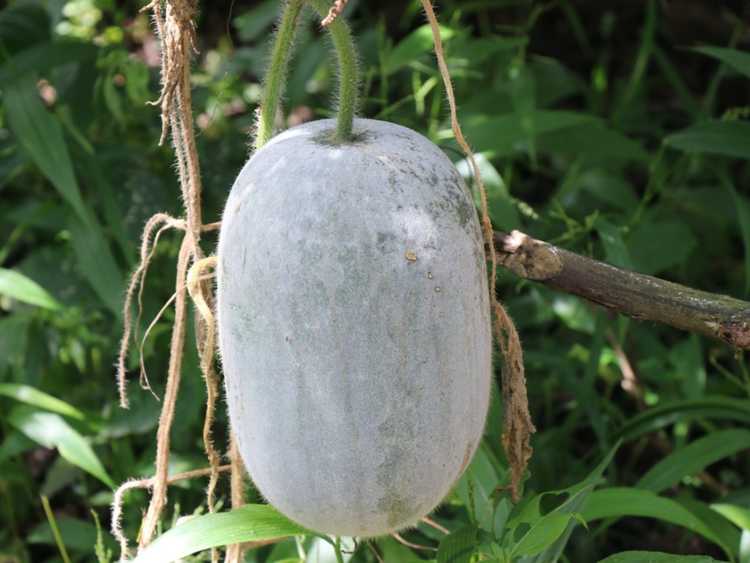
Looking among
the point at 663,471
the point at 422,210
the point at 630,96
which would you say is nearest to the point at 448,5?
the point at 630,96

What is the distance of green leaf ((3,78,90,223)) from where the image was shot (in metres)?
1.79

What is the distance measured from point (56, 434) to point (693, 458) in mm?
962

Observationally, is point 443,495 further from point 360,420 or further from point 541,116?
point 541,116

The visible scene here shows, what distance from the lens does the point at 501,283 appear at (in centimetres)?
230

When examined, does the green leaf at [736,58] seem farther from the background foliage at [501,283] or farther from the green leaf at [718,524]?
the green leaf at [718,524]

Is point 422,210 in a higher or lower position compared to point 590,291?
higher

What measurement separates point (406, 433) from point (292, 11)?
39 centimetres

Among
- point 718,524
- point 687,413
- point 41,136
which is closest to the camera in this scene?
point 718,524

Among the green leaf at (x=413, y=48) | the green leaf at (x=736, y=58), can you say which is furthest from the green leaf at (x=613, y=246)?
the green leaf at (x=413, y=48)

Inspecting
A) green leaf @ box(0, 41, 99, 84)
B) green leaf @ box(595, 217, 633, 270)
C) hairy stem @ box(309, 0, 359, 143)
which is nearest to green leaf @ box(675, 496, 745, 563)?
green leaf @ box(595, 217, 633, 270)

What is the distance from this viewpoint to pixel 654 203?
95.1 inches

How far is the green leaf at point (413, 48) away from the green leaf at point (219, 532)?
894mm

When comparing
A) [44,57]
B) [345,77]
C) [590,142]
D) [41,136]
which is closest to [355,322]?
[345,77]

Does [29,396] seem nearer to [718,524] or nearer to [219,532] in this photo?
[219,532]
